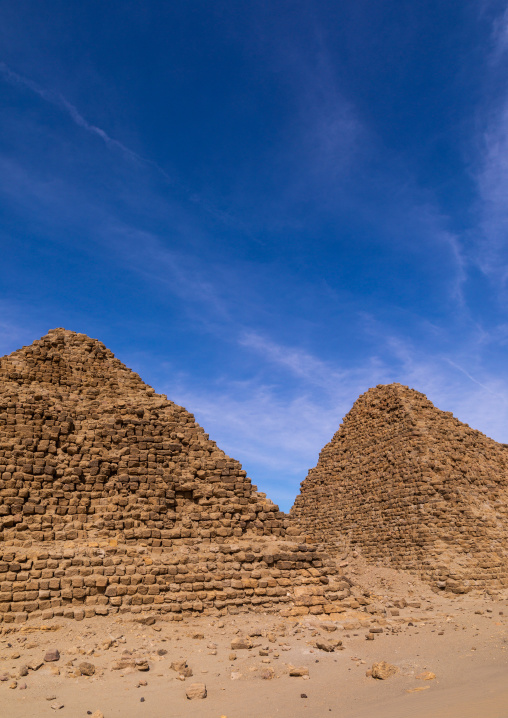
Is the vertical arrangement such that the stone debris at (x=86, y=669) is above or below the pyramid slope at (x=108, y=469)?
below

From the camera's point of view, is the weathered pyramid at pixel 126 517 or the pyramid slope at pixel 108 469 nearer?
the weathered pyramid at pixel 126 517

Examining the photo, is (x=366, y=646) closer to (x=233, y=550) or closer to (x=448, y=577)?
(x=233, y=550)

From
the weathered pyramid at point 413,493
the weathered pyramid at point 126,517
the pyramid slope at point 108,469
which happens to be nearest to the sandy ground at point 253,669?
the weathered pyramid at point 126,517

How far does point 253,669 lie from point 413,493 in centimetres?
1635

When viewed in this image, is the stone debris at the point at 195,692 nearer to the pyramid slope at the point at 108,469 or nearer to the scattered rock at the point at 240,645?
the scattered rock at the point at 240,645

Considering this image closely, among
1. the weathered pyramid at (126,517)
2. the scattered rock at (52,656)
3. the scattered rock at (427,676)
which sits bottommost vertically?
the scattered rock at (52,656)

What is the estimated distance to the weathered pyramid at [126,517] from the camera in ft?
33.8

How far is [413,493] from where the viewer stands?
22438 millimetres

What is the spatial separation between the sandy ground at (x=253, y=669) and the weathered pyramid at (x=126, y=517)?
63 centimetres

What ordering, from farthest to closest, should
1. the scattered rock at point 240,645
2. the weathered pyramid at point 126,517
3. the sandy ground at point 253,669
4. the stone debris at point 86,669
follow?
the weathered pyramid at point 126,517
the scattered rock at point 240,645
the stone debris at point 86,669
the sandy ground at point 253,669

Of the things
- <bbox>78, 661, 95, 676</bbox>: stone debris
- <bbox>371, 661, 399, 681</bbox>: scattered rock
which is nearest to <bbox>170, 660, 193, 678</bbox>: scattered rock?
<bbox>78, 661, 95, 676</bbox>: stone debris

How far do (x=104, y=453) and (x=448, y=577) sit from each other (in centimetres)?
1424

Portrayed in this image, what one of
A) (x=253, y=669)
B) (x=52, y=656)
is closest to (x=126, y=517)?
(x=52, y=656)

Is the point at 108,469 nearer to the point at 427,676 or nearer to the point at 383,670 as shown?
the point at 383,670
